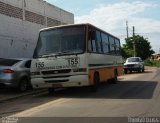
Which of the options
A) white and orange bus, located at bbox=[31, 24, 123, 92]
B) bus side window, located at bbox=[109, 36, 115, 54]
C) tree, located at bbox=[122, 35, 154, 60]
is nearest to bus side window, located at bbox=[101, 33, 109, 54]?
bus side window, located at bbox=[109, 36, 115, 54]

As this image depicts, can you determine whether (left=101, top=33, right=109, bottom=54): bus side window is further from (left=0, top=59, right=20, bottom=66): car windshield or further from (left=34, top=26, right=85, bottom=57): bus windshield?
(left=0, top=59, right=20, bottom=66): car windshield

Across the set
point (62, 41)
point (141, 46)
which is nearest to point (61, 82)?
point (62, 41)

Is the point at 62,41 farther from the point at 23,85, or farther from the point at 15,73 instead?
the point at 23,85

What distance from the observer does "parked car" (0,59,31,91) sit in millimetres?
17281

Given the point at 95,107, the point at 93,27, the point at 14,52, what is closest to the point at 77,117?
the point at 95,107

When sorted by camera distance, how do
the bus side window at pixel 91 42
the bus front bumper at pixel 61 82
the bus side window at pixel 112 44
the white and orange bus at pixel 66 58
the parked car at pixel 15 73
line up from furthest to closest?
the bus side window at pixel 112 44, the parked car at pixel 15 73, the bus side window at pixel 91 42, the white and orange bus at pixel 66 58, the bus front bumper at pixel 61 82

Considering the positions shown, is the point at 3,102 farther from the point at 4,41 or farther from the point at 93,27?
the point at 4,41

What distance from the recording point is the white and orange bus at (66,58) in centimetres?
1574

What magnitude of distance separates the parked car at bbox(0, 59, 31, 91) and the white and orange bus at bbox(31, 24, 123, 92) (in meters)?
1.43

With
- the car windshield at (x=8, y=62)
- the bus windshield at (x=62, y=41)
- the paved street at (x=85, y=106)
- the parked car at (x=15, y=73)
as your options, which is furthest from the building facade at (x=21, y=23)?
the paved street at (x=85, y=106)

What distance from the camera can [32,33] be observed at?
27.0m

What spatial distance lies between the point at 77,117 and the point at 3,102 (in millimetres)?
5092

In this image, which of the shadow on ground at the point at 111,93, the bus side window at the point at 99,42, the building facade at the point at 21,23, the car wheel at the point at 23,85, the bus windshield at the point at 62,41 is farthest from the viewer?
the building facade at the point at 21,23

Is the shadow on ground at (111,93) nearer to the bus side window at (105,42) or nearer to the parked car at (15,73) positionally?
Result: the parked car at (15,73)
